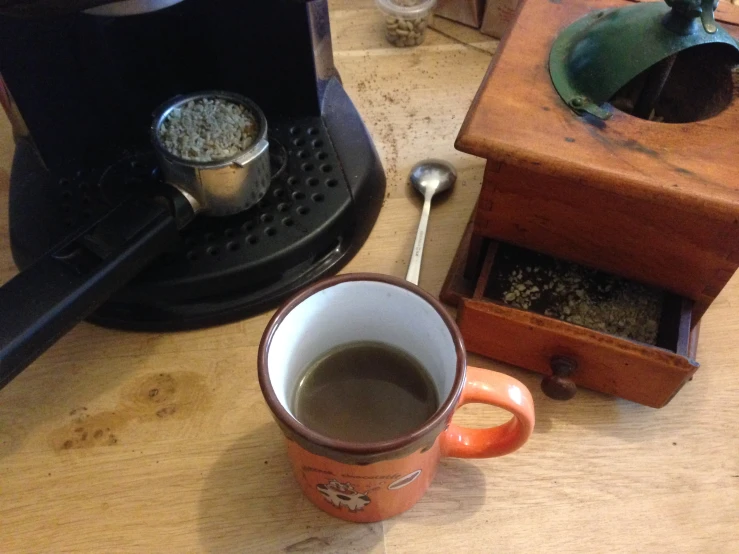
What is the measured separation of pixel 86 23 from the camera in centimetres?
42

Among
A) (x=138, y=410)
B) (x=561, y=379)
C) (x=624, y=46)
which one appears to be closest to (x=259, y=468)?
(x=138, y=410)

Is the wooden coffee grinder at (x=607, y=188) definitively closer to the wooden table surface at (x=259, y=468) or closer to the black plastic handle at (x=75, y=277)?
the wooden table surface at (x=259, y=468)

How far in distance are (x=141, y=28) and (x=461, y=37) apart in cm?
36

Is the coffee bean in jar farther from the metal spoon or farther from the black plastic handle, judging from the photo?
the black plastic handle

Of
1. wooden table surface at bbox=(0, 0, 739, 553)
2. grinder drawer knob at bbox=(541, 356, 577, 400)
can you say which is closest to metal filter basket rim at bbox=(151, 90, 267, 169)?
wooden table surface at bbox=(0, 0, 739, 553)

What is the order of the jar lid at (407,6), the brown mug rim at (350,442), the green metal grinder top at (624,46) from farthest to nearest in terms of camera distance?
the jar lid at (407,6) < the green metal grinder top at (624,46) < the brown mug rim at (350,442)

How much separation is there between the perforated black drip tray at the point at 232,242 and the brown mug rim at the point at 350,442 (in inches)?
4.9

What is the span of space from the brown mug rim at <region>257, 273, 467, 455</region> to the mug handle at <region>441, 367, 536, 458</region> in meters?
0.01

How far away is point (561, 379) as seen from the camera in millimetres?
422

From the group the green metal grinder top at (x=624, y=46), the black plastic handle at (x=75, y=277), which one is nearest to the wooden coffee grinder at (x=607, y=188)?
the green metal grinder top at (x=624, y=46)

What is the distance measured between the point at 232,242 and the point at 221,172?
2.2 inches

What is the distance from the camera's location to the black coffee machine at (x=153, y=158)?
442mm

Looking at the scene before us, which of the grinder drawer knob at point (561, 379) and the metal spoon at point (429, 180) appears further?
the metal spoon at point (429, 180)

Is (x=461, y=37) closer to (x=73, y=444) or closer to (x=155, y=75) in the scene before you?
(x=155, y=75)
